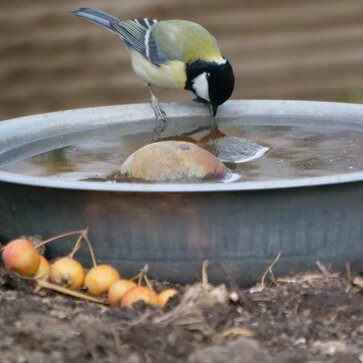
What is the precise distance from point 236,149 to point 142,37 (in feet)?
7.03

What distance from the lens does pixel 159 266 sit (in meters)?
2.77

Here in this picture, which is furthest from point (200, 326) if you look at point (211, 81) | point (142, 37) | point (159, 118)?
point (142, 37)

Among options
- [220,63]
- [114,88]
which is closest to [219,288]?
[220,63]

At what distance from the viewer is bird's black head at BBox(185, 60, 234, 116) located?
4180 mm

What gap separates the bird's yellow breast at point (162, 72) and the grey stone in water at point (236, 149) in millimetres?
1617

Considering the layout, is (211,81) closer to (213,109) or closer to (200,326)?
(213,109)

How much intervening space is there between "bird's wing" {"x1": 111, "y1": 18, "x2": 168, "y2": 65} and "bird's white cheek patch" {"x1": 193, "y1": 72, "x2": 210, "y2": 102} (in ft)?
1.34

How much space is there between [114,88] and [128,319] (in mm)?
5066

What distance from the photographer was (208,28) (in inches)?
282

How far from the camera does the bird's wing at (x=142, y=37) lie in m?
5.33

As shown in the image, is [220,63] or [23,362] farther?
[220,63]

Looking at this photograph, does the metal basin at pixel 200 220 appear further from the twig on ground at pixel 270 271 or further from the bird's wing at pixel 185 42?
the bird's wing at pixel 185 42

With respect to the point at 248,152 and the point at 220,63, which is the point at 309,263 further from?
the point at 220,63

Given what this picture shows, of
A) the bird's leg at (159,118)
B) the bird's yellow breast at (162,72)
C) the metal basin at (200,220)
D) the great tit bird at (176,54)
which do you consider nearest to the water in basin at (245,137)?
the bird's leg at (159,118)
